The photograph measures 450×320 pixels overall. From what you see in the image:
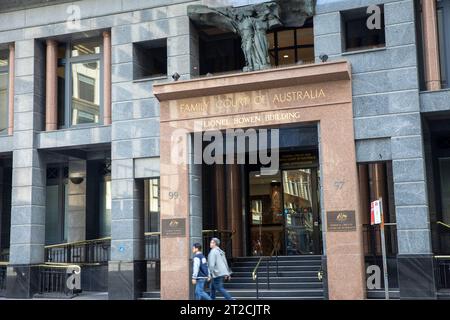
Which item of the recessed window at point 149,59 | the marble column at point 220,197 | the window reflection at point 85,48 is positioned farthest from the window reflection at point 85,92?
the marble column at point 220,197

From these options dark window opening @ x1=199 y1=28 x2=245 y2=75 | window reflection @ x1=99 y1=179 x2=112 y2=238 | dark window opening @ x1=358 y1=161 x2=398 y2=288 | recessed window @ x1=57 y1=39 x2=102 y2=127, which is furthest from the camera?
window reflection @ x1=99 y1=179 x2=112 y2=238

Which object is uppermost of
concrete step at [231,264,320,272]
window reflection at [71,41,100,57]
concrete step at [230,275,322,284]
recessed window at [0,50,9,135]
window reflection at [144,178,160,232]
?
window reflection at [71,41,100,57]

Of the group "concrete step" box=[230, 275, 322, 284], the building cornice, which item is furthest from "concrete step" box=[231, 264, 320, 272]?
the building cornice

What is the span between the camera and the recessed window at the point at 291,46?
23.3 metres

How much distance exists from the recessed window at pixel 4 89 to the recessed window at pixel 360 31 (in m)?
12.5

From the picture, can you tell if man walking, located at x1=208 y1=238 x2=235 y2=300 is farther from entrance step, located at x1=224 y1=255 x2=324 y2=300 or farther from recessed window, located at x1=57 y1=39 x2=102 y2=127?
recessed window, located at x1=57 y1=39 x2=102 y2=127

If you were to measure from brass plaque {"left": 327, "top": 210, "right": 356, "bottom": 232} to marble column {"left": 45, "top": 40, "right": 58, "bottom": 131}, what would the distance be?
33.7 feet

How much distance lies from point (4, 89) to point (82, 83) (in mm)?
3526

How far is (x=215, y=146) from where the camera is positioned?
68.8ft

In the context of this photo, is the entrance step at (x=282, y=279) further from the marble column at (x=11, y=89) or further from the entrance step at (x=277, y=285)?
the marble column at (x=11, y=89)

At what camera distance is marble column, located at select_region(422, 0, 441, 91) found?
61.2ft

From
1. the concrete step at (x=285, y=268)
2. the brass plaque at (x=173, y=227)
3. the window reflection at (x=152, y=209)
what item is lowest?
the concrete step at (x=285, y=268)
